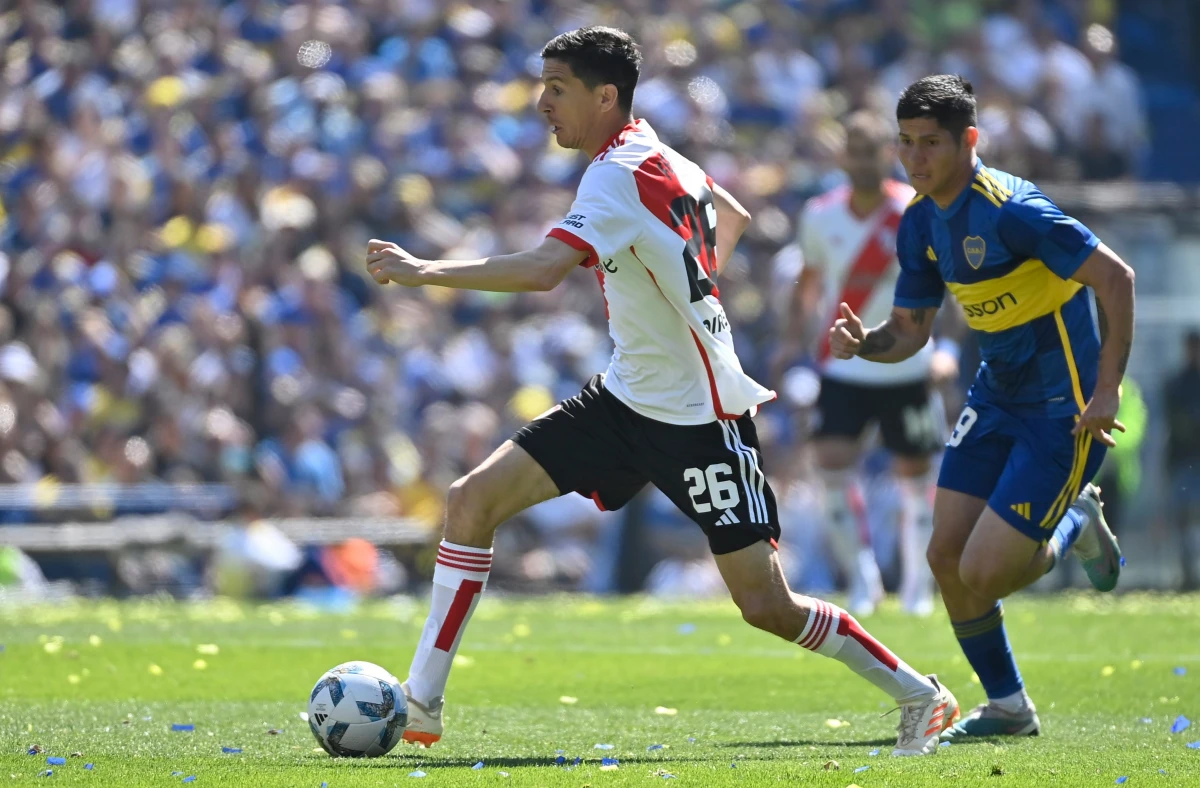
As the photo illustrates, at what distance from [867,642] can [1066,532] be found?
117 centimetres

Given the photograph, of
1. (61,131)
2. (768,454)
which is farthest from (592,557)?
(61,131)

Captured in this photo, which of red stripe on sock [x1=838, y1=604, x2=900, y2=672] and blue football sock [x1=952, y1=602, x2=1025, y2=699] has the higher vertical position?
red stripe on sock [x1=838, y1=604, x2=900, y2=672]

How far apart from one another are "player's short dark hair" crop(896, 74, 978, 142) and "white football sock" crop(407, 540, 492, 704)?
224cm

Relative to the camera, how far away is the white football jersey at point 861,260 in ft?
37.8

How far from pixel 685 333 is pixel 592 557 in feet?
31.8

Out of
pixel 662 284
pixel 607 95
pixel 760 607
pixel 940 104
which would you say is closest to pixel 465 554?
pixel 760 607

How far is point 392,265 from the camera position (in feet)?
19.6

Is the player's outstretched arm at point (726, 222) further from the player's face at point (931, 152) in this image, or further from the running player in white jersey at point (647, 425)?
the player's face at point (931, 152)

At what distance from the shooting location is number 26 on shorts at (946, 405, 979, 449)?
7082mm

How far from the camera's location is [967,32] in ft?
67.8

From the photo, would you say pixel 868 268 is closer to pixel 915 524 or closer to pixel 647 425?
pixel 915 524

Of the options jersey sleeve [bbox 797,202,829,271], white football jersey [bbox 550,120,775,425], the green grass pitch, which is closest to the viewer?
the green grass pitch

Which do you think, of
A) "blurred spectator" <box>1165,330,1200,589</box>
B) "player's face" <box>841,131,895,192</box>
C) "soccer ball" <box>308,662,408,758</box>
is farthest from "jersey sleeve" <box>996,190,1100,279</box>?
"blurred spectator" <box>1165,330,1200,589</box>

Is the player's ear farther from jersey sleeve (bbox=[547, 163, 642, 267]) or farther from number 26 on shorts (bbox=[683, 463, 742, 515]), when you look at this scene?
number 26 on shorts (bbox=[683, 463, 742, 515])
